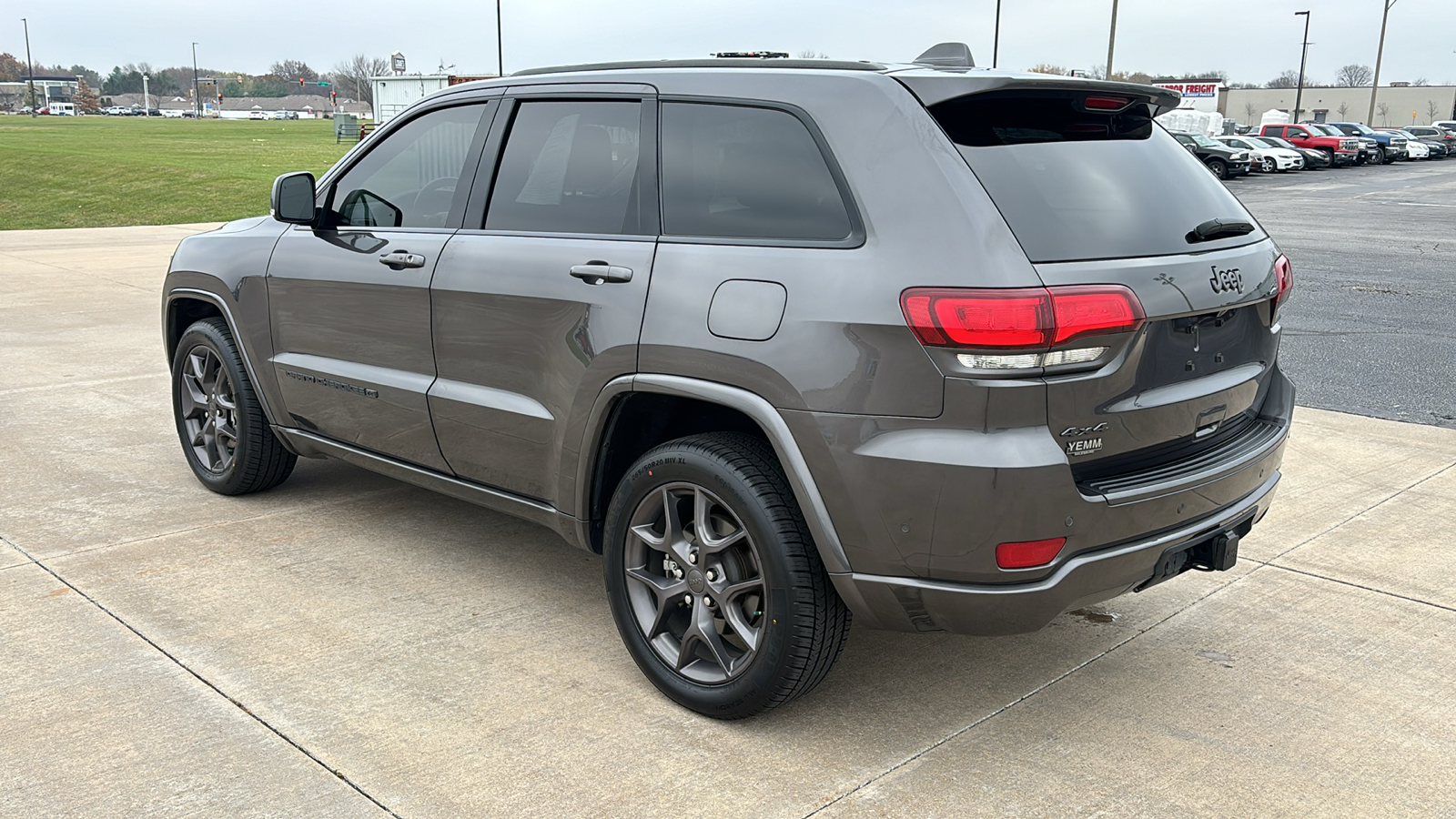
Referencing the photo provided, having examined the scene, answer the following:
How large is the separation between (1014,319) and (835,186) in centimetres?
62

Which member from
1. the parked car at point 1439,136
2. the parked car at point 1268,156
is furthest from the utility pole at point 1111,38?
the parked car at point 1439,136

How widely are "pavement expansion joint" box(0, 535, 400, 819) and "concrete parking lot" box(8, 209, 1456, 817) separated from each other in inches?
0.4

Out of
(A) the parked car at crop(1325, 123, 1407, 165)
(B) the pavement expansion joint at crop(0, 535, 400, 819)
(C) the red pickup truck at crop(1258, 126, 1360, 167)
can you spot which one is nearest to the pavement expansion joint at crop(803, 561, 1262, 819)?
(B) the pavement expansion joint at crop(0, 535, 400, 819)

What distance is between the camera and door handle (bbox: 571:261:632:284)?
3404 mm

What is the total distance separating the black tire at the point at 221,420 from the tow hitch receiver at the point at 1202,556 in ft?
11.9

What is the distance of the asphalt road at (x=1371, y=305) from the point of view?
7.68 meters

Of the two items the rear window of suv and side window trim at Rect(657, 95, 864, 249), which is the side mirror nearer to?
side window trim at Rect(657, 95, 864, 249)

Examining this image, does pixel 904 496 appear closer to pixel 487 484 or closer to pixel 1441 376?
pixel 487 484

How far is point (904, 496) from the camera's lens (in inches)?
112

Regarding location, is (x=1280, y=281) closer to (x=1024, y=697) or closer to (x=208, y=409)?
(x=1024, y=697)

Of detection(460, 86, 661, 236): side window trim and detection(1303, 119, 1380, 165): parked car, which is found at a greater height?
detection(1303, 119, 1380, 165): parked car

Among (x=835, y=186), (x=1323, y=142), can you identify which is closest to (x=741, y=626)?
(x=835, y=186)

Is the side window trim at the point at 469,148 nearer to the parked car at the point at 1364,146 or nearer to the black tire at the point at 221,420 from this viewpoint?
the black tire at the point at 221,420

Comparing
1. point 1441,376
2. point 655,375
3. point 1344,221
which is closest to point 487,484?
point 655,375
